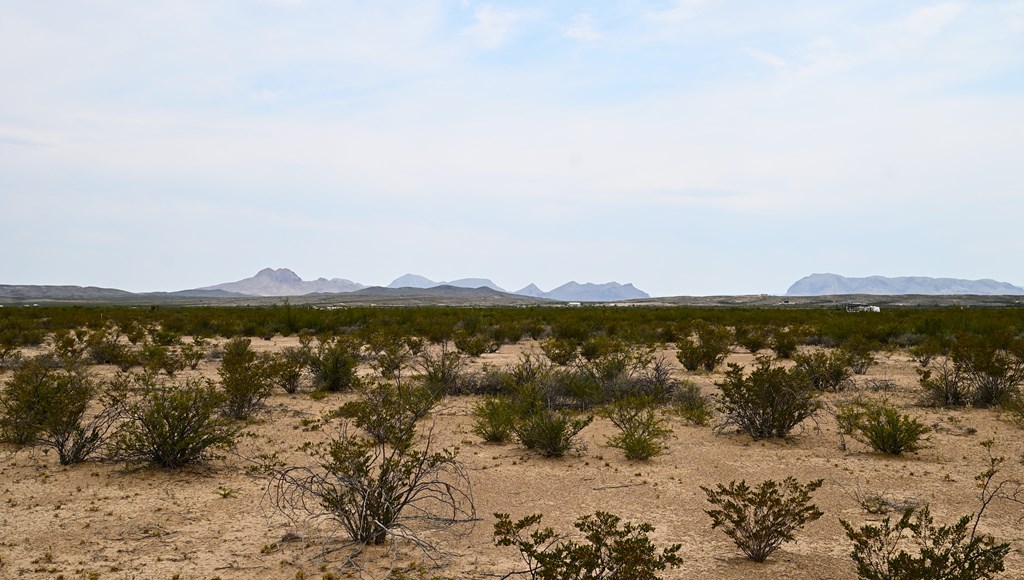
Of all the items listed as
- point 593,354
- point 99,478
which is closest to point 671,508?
point 99,478

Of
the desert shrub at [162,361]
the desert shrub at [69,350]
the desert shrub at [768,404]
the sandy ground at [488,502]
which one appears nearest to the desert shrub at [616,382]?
the sandy ground at [488,502]

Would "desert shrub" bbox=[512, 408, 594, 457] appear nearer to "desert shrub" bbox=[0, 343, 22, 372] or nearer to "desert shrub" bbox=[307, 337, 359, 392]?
"desert shrub" bbox=[307, 337, 359, 392]

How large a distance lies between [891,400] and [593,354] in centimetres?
770

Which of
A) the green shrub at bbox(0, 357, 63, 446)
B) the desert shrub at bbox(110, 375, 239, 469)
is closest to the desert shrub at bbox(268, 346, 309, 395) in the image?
the green shrub at bbox(0, 357, 63, 446)

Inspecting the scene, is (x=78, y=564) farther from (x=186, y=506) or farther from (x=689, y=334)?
(x=689, y=334)

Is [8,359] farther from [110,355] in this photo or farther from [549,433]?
[549,433]

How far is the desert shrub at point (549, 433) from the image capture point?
31.5 ft

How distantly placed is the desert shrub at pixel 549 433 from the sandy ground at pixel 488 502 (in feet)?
0.66

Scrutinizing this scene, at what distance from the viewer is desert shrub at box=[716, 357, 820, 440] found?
10500 millimetres

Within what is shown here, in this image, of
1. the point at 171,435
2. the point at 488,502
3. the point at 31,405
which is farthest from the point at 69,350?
the point at 488,502

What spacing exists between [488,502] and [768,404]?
5.18 m

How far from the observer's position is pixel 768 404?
1057cm

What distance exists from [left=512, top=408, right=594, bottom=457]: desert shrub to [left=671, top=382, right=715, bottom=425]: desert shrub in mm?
2653

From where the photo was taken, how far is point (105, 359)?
18.6 meters
